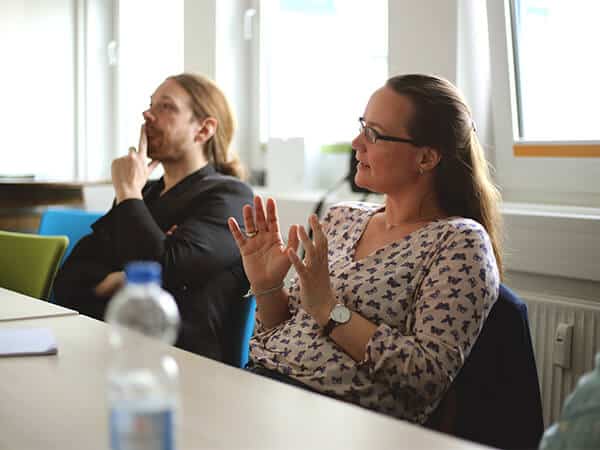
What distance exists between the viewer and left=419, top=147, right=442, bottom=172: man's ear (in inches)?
71.2

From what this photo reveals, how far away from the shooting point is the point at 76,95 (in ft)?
16.4

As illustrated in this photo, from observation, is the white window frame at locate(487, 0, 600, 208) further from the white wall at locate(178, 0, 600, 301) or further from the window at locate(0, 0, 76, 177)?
the window at locate(0, 0, 76, 177)

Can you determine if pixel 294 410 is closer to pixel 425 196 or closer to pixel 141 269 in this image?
pixel 141 269

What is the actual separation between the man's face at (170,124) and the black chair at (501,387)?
1366 mm

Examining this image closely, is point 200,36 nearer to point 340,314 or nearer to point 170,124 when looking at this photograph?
point 170,124

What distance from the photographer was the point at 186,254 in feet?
7.58

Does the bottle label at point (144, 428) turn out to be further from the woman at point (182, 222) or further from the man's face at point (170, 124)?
the man's face at point (170, 124)

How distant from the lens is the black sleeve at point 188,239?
7.60ft

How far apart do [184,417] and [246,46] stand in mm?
3182

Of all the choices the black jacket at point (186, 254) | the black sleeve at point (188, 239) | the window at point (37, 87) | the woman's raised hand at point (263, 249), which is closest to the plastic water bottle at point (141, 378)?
the woman's raised hand at point (263, 249)

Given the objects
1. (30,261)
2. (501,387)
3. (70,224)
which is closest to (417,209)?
(501,387)

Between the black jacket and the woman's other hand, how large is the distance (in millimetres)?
646

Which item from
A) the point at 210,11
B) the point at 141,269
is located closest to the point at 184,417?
the point at 141,269

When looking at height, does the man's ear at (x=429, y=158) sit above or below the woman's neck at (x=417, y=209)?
above
